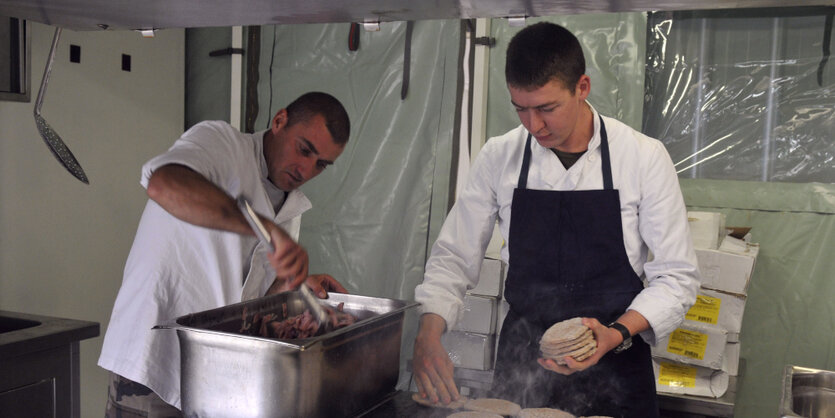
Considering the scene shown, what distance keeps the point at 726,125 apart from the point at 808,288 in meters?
0.80

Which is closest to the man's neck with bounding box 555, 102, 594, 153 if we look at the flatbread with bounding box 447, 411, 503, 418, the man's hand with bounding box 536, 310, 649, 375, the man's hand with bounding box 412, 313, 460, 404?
the man's hand with bounding box 536, 310, 649, 375

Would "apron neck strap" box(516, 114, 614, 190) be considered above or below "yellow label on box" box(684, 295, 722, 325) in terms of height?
above

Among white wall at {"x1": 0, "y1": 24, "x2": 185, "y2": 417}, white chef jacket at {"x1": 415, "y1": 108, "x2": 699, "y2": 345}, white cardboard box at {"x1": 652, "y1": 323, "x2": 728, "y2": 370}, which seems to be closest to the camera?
white chef jacket at {"x1": 415, "y1": 108, "x2": 699, "y2": 345}

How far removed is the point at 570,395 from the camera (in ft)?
6.82

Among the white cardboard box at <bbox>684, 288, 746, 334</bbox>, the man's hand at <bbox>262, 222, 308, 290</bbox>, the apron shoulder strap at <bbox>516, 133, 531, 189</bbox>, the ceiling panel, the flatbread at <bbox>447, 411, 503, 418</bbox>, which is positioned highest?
the ceiling panel

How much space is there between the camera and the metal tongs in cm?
156

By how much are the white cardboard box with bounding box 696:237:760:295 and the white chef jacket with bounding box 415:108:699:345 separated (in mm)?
515

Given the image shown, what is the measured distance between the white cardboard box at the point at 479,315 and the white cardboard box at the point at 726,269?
31.6 inches

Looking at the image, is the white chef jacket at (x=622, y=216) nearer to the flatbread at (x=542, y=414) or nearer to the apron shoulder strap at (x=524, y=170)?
the apron shoulder strap at (x=524, y=170)

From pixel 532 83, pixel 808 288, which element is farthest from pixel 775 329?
pixel 532 83

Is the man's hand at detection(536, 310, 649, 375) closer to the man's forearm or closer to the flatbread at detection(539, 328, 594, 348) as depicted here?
the flatbread at detection(539, 328, 594, 348)

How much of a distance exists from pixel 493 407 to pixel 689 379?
1113 mm

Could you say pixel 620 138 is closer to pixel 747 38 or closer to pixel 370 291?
pixel 747 38

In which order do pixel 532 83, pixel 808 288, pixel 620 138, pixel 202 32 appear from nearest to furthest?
pixel 532 83 → pixel 620 138 → pixel 808 288 → pixel 202 32
